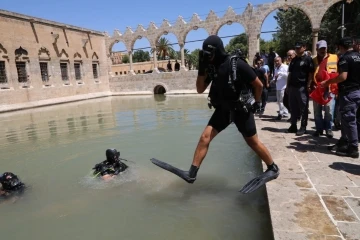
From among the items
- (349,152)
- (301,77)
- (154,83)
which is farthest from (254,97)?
(154,83)

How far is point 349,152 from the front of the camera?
4.26 metres

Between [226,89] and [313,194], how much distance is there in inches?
59.1

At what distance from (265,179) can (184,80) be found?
876 inches

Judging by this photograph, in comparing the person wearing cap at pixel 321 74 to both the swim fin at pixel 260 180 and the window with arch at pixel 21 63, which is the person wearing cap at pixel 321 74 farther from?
the window with arch at pixel 21 63

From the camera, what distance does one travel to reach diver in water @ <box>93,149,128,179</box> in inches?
186

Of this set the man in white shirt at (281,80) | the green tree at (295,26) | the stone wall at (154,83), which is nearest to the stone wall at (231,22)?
the stone wall at (154,83)

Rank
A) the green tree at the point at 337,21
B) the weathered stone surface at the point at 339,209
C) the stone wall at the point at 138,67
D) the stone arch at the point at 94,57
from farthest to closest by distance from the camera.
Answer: the stone wall at the point at 138,67, the stone arch at the point at 94,57, the green tree at the point at 337,21, the weathered stone surface at the point at 339,209

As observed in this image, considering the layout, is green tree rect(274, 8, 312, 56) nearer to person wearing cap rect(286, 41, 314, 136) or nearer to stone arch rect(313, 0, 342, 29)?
stone arch rect(313, 0, 342, 29)

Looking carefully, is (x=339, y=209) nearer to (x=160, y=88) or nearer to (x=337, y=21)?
(x=160, y=88)

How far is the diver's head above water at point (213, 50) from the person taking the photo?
316 centimetres

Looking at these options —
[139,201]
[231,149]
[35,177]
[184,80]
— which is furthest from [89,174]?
[184,80]

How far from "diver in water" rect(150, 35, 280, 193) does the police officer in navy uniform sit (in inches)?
62.9

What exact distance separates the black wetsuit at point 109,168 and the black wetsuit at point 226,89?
2186 millimetres

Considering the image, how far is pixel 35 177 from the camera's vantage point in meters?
5.04
